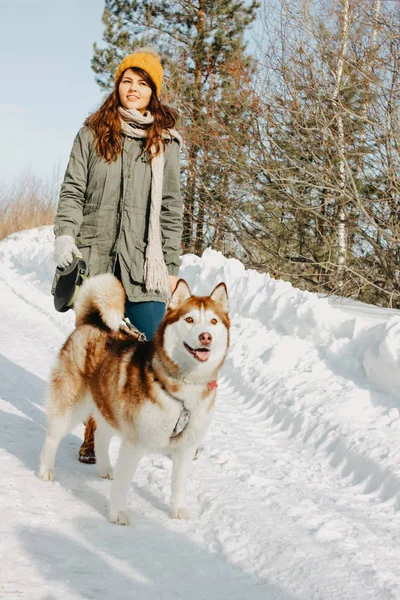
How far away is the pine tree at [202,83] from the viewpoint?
34.1 feet

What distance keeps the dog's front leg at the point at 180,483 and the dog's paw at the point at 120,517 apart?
253mm

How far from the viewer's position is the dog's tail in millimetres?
3295

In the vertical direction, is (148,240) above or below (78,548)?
above

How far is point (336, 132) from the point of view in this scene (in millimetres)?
8945

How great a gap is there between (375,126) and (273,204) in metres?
2.70

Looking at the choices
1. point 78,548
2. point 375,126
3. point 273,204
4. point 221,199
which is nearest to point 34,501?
point 78,548

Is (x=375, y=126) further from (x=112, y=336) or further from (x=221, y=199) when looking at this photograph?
(x=112, y=336)

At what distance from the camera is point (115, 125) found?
342cm

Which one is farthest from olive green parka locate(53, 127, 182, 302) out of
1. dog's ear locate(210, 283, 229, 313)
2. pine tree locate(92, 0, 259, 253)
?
pine tree locate(92, 0, 259, 253)

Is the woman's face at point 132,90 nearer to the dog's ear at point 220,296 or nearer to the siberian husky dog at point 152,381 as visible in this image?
the siberian husky dog at point 152,381

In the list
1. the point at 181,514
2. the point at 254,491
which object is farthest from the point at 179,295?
the point at 254,491

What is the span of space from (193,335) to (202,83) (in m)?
11.5

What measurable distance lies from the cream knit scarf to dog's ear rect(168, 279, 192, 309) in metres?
0.52

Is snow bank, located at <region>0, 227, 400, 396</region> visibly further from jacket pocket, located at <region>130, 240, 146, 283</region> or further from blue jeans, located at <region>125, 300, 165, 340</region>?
jacket pocket, located at <region>130, 240, 146, 283</region>
